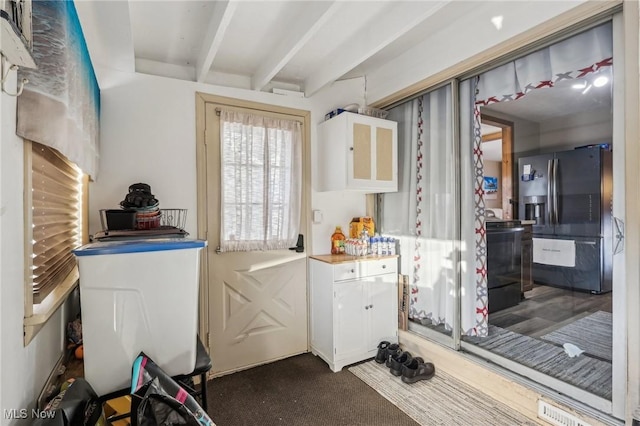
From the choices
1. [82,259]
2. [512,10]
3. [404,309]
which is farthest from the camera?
[404,309]

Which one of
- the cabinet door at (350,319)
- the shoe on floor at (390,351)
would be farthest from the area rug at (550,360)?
the cabinet door at (350,319)

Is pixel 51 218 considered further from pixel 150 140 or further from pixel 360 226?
pixel 360 226

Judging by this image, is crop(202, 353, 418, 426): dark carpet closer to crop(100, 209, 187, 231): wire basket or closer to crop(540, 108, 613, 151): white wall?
crop(100, 209, 187, 231): wire basket

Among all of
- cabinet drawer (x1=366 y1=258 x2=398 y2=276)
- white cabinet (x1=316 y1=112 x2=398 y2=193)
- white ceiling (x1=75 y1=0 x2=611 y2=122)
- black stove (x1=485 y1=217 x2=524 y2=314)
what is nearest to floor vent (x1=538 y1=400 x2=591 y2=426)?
black stove (x1=485 y1=217 x2=524 y2=314)

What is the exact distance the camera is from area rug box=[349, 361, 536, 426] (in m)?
1.86

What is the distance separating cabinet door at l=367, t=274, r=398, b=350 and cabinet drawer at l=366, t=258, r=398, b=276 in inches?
1.6

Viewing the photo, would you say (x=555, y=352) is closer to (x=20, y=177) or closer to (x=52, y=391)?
(x=52, y=391)

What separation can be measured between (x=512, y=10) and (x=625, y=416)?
226 centimetres

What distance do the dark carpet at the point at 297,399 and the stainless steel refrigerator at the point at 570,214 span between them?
131 centimetres

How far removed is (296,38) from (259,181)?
3.70 ft

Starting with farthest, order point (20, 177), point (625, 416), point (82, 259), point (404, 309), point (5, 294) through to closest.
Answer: point (404, 309)
point (625, 416)
point (82, 259)
point (20, 177)
point (5, 294)

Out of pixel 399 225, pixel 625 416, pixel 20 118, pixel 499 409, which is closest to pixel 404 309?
pixel 399 225

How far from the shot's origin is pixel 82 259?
1.11 m

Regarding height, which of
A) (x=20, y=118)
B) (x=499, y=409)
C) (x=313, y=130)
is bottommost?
(x=499, y=409)
